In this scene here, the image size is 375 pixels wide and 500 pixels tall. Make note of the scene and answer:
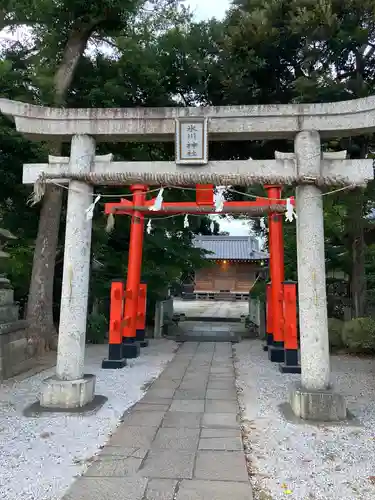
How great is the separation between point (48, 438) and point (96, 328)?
659 cm

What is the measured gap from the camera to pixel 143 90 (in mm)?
9695

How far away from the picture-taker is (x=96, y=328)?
10625mm

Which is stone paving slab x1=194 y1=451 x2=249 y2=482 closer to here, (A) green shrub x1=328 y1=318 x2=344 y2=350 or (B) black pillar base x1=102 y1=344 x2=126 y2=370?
(B) black pillar base x1=102 y1=344 x2=126 y2=370

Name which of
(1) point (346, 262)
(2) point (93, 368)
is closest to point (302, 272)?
(2) point (93, 368)

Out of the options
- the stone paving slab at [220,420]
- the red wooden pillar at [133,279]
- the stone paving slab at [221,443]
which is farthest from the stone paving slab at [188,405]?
the red wooden pillar at [133,279]

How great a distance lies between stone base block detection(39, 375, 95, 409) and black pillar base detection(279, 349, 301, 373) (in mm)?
3992

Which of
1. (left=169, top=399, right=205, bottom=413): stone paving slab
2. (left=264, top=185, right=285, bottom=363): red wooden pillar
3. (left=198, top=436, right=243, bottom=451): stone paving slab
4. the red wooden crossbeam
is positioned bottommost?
(left=198, top=436, right=243, bottom=451): stone paving slab

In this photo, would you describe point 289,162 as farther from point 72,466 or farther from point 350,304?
point 350,304

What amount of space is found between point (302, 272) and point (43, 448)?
363 centimetres

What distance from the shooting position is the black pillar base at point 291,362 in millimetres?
7414

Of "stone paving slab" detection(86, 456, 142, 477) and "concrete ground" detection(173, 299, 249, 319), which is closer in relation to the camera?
"stone paving slab" detection(86, 456, 142, 477)

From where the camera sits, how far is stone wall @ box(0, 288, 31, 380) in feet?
23.1

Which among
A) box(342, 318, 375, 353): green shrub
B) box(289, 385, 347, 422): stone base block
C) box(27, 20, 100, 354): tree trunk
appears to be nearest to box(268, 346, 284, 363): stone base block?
box(342, 318, 375, 353): green shrub

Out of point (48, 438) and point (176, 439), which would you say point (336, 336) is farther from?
point (48, 438)
